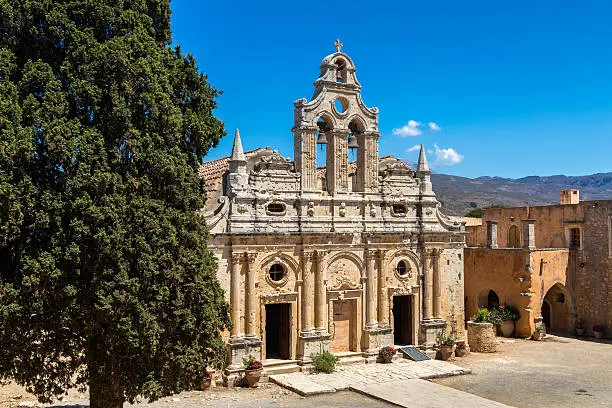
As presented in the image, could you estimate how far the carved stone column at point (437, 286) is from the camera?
25.3m

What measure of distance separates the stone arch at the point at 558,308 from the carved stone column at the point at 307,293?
1442cm

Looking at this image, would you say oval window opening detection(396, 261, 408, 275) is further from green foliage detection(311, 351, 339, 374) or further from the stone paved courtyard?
green foliage detection(311, 351, 339, 374)

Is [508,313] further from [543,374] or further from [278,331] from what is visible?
[278,331]

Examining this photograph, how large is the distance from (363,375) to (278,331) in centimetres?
401

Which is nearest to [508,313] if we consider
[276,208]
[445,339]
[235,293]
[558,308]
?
[558,308]

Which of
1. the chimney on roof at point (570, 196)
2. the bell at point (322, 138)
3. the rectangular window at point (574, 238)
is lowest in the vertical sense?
the rectangular window at point (574, 238)

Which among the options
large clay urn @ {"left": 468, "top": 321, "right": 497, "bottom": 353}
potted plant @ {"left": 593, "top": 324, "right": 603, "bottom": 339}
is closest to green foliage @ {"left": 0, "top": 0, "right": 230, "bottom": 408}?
large clay urn @ {"left": 468, "top": 321, "right": 497, "bottom": 353}

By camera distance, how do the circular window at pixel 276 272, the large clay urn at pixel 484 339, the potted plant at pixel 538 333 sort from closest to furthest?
the circular window at pixel 276 272 < the large clay urn at pixel 484 339 < the potted plant at pixel 538 333

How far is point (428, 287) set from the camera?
82.8 ft

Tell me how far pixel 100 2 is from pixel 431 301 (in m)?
17.8

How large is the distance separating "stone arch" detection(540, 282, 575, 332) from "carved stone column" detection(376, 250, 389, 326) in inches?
435

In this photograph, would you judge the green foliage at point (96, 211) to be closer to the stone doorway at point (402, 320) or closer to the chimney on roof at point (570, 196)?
the stone doorway at point (402, 320)

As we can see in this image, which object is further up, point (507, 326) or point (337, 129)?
point (337, 129)

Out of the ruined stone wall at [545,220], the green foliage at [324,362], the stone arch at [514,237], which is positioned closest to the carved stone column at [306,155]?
the green foliage at [324,362]
